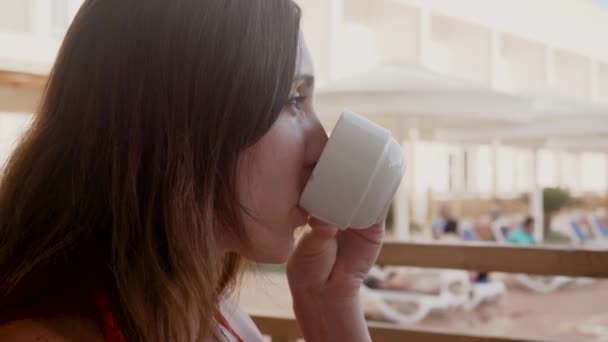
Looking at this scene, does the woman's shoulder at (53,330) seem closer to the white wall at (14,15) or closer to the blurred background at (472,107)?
the blurred background at (472,107)

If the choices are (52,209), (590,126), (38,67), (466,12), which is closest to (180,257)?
(52,209)

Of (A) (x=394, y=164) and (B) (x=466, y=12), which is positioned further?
(B) (x=466, y=12)

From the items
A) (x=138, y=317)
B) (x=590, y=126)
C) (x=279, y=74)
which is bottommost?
(x=590, y=126)

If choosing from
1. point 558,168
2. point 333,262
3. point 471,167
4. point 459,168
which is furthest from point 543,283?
point 558,168

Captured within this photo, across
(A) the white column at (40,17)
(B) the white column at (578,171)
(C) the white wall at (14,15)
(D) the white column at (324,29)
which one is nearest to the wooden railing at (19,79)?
(A) the white column at (40,17)

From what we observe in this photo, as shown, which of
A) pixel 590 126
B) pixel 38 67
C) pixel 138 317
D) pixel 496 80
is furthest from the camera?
pixel 496 80

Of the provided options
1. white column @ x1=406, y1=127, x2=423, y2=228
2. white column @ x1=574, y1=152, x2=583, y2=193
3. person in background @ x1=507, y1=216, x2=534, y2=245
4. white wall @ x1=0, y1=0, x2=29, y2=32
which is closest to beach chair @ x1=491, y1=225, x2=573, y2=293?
person in background @ x1=507, y1=216, x2=534, y2=245

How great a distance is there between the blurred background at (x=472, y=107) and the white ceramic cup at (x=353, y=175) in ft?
0.60

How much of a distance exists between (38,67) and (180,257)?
4.09 meters

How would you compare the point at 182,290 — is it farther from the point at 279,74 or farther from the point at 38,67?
the point at 38,67

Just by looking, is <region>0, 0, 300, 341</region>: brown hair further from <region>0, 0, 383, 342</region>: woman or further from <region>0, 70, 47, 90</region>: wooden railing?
<region>0, 70, 47, 90</region>: wooden railing

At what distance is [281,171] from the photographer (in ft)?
2.50

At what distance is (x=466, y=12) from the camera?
41.5 feet

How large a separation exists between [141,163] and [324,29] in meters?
9.64
